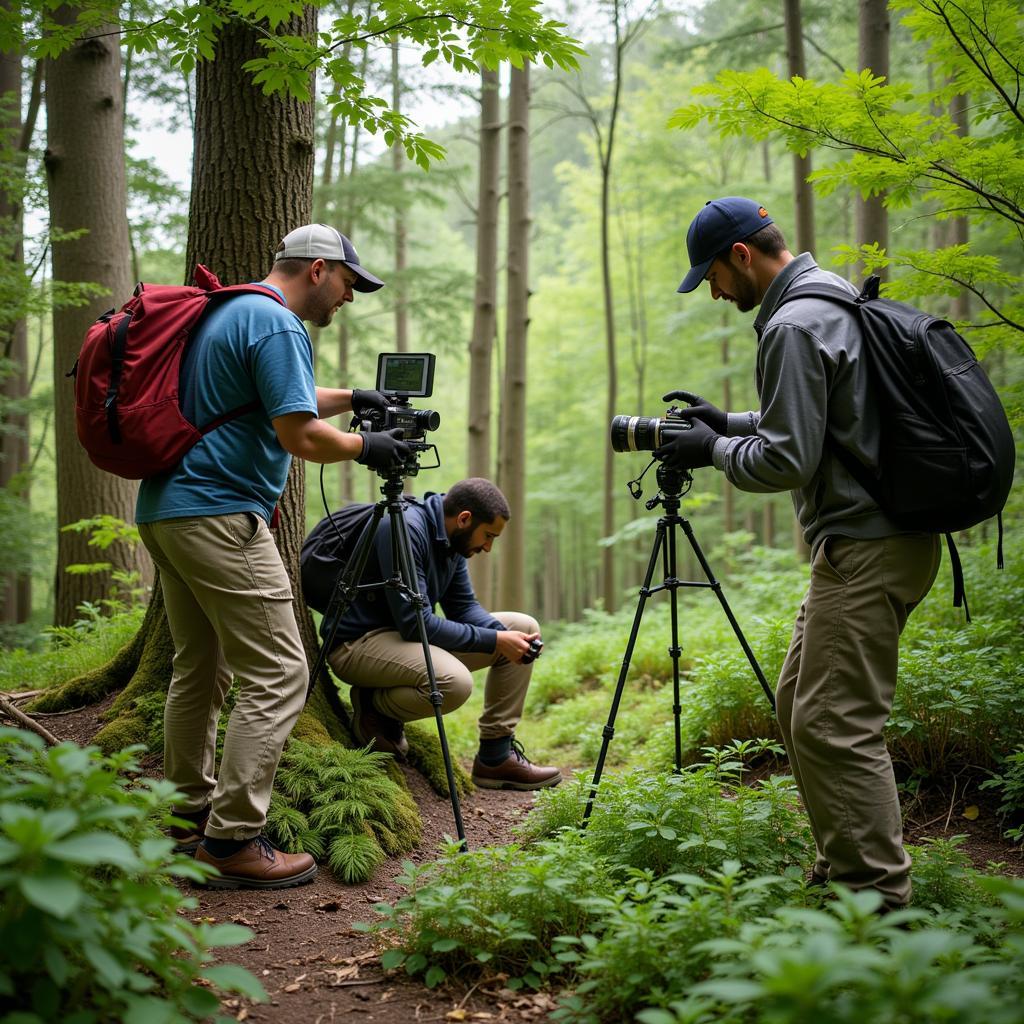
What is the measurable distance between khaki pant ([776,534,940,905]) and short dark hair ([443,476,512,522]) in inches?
85.1

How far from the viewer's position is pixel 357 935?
2844 millimetres

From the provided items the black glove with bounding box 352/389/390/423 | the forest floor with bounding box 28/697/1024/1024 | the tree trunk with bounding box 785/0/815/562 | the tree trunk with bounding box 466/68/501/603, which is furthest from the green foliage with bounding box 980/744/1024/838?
the tree trunk with bounding box 466/68/501/603

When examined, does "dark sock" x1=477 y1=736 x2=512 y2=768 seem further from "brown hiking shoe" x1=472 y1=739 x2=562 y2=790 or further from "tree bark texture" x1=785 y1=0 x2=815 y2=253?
"tree bark texture" x1=785 y1=0 x2=815 y2=253

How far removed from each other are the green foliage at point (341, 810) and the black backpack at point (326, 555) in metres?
0.80

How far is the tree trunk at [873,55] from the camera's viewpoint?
655cm

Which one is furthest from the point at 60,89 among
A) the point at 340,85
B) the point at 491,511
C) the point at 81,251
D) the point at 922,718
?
the point at 922,718

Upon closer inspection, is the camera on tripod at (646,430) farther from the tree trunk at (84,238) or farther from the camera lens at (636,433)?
the tree trunk at (84,238)

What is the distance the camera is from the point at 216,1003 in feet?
5.37

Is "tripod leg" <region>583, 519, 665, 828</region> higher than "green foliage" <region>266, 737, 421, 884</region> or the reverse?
higher

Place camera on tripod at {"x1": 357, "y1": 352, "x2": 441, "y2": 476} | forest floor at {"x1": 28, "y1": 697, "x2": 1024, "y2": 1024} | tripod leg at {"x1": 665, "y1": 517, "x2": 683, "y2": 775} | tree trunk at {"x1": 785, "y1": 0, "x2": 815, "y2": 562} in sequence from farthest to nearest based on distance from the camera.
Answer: tree trunk at {"x1": 785, "y1": 0, "x2": 815, "y2": 562}
tripod leg at {"x1": 665, "y1": 517, "x2": 683, "y2": 775}
camera on tripod at {"x1": 357, "y1": 352, "x2": 441, "y2": 476}
forest floor at {"x1": 28, "y1": 697, "x2": 1024, "y2": 1024}

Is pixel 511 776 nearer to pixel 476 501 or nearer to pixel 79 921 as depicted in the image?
pixel 476 501

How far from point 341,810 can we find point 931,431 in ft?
9.08

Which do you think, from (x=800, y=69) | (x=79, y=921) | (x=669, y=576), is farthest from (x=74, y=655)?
(x=800, y=69)

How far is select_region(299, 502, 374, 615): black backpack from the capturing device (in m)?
4.27
